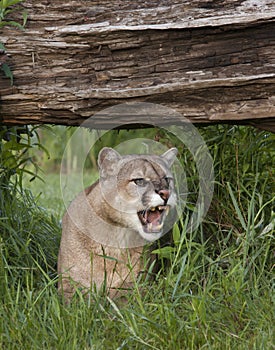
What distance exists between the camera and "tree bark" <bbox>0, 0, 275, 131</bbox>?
3.69m

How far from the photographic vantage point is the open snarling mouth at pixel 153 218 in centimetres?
390

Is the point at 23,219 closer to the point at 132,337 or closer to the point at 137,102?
the point at 137,102

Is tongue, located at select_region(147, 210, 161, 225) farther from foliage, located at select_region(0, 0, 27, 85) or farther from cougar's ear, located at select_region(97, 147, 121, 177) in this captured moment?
foliage, located at select_region(0, 0, 27, 85)

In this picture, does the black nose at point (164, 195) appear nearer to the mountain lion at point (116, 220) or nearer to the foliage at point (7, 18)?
the mountain lion at point (116, 220)

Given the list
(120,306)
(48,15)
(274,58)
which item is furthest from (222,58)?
(120,306)

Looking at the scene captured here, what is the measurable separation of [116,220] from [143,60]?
0.84 metres

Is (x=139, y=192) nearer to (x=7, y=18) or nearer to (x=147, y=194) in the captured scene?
(x=147, y=194)

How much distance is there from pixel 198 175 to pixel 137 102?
2.63 feet

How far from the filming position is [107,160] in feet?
13.3

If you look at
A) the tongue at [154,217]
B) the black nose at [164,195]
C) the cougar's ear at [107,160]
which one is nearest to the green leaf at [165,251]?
the tongue at [154,217]

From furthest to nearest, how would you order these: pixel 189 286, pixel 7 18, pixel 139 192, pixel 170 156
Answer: pixel 170 156 → pixel 7 18 → pixel 139 192 → pixel 189 286

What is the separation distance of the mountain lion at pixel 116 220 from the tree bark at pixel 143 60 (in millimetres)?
259

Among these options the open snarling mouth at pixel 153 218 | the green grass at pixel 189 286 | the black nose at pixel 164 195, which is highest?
the black nose at pixel 164 195

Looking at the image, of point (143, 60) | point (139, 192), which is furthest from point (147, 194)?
point (143, 60)
